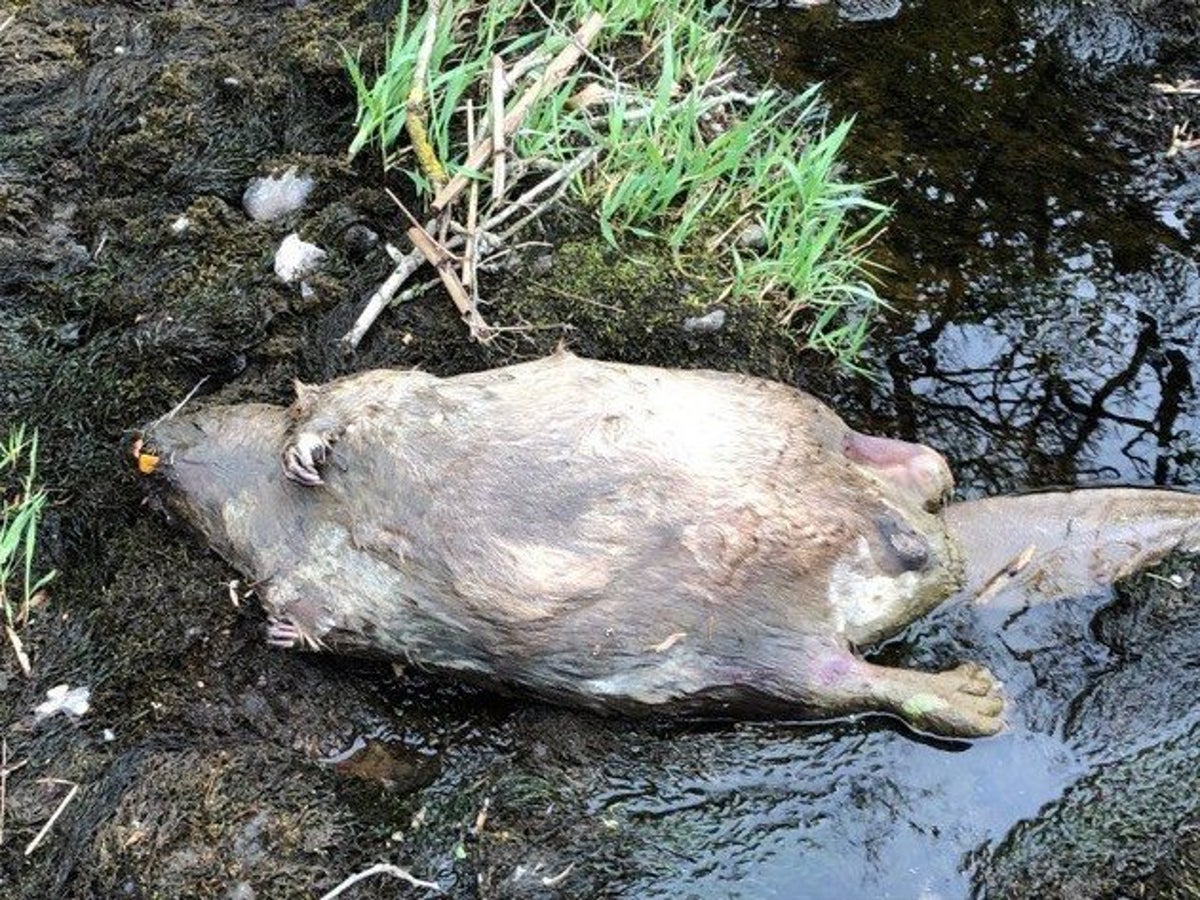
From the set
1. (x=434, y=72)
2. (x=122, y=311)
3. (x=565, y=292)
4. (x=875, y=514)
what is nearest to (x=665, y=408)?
(x=875, y=514)

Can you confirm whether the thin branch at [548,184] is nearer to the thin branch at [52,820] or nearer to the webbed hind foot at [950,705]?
the webbed hind foot at [950,705]

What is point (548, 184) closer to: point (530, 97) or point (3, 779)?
point (530, 97)

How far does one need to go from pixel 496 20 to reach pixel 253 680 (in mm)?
2236

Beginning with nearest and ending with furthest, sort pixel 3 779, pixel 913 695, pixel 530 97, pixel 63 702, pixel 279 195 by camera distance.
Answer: pixel 913 695
pixel 3 779
pixel 63 702
pixel 530 97
pixel 279 195

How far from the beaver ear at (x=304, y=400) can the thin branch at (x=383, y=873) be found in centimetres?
119

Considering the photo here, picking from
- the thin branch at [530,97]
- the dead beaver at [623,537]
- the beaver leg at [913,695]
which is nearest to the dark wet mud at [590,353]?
the beaver leg at [913,695]

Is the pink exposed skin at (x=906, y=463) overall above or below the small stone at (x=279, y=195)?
above

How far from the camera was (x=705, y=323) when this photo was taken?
363 cm

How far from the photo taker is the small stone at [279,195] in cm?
397

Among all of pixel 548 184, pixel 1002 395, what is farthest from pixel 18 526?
pixel 1002 395

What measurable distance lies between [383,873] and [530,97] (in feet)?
7.60

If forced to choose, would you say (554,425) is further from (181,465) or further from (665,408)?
(181,465)

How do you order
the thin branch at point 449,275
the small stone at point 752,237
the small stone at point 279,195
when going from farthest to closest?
the small stone at point 279,195 < the small stone at point 752,237 < the thin branch at point 449,275

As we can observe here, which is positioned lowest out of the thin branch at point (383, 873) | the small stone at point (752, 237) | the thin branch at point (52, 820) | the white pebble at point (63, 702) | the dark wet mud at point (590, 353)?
the thin branch at point (52, 820)
